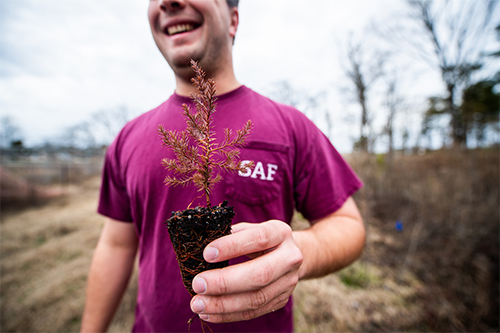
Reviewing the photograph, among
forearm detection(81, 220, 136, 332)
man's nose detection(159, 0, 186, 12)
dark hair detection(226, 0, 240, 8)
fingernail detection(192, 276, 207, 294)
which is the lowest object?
forearm detection(81, 220, 136, 332)

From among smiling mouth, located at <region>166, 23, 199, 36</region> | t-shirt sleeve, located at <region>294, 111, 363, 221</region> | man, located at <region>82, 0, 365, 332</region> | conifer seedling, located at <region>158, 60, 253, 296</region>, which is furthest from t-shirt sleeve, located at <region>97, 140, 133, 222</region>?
t-shirt sleeve, located at <region>294, 111, 363, 221</region>

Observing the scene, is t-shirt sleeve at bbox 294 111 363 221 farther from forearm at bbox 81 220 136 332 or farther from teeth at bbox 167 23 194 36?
forearm at bbox 81 220 136 332

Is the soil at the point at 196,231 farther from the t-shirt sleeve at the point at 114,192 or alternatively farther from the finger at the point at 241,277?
the t-shirt sleeve at the point at 114,192

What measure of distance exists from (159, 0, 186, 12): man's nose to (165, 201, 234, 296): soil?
1.13m

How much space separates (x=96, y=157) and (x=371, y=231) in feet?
82.1

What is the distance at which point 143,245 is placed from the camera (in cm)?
142

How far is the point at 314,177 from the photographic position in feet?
4.67

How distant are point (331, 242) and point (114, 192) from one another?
4.96 ft

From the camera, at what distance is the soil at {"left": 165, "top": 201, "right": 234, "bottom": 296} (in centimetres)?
79

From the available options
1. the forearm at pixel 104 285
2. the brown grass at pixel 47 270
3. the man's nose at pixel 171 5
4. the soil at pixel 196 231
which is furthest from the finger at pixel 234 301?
the brown grass at pixel 47 270

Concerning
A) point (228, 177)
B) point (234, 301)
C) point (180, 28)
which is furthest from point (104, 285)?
point (180, 28)

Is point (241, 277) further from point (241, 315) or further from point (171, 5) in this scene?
point (171, 5)

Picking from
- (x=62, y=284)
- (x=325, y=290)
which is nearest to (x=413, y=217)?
(x=325, y=290)

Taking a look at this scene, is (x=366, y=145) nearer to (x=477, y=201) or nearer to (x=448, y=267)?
(x=477, y=201)
